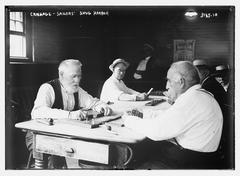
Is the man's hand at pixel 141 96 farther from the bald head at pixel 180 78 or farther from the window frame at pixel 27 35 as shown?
the window frame at pixel 27 35

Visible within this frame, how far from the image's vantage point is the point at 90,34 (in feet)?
6.86

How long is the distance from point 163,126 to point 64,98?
2.56 feet

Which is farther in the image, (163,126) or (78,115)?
(78,115)

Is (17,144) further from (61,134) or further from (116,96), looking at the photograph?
(116,96)

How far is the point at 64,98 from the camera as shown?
6.89 feet

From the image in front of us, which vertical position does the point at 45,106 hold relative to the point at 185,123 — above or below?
above

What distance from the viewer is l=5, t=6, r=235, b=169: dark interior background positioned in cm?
208

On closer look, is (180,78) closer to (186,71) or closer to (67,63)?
(186,71)

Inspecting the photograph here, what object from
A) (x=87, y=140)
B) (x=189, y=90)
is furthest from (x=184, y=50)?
(x=87, y=140)

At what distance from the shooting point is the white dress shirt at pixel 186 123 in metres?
1.91

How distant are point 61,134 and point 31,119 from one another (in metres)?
0.30

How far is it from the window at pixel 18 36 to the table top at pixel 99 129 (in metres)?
0.52

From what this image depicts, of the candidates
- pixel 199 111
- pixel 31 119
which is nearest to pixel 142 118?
pixel 199 111

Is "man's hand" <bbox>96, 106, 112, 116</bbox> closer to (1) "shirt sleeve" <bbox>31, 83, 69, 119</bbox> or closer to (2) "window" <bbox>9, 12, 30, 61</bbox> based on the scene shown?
(1) "shirt sleeve" <bbox>31, 83, 69, 119</bbox>
